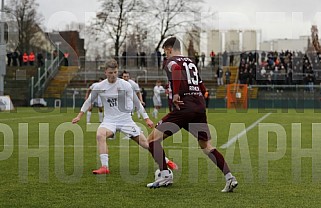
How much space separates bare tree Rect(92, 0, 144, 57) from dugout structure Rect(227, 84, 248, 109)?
15.7 meters

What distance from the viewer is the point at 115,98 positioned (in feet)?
34.3

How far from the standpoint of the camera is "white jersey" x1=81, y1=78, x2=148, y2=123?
1047cm

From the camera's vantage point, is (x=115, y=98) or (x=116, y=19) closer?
(x=115, y=98)

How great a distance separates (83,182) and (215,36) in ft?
186

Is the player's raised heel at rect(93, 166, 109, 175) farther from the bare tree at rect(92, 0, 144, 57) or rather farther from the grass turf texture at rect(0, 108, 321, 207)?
the bare tree at rect(92, 0, 144, 57)

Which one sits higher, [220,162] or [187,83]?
[187,83]

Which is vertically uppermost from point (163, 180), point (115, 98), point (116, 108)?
point (115, 98)

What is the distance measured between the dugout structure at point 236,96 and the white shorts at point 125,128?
36.7 meters

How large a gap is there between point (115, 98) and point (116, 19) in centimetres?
5106

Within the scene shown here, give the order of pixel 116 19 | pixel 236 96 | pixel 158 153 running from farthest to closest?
pixel 116 19 → pixel 236 96 → pixel 158 153

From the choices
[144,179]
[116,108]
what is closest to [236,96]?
[116,108]

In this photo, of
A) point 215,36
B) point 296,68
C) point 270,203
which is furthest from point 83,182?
point 215,36

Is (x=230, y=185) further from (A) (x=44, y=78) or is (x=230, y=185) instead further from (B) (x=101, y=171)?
(A) (x=44, y=78)

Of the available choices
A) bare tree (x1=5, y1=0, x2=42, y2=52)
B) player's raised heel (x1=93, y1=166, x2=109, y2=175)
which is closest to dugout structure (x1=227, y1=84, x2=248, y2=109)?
bare tree (x1=5, y1=0, x2=42, y2=52)
